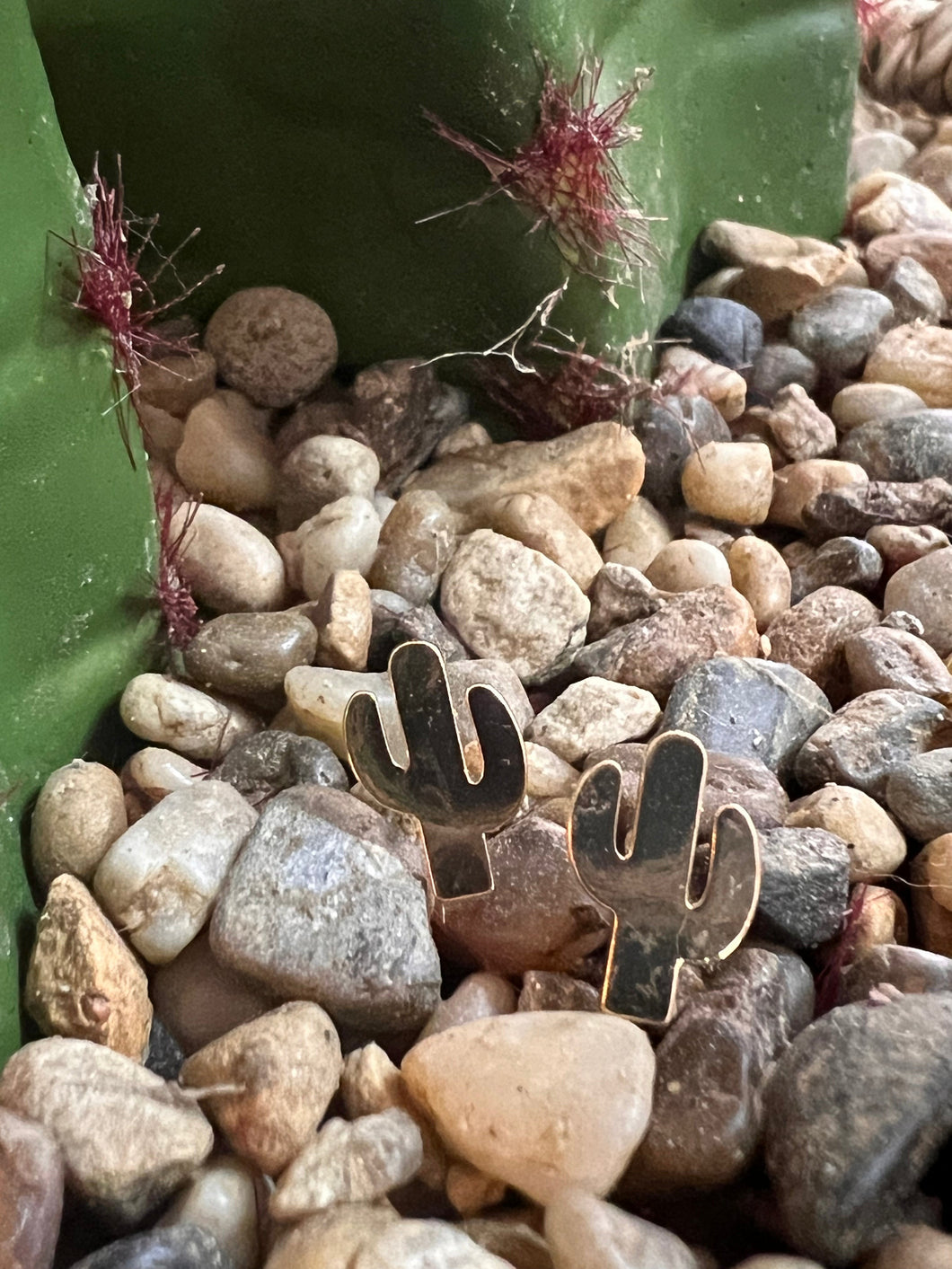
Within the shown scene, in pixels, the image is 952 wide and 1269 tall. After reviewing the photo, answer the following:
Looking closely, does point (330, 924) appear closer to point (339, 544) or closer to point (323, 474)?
point (339, 544)

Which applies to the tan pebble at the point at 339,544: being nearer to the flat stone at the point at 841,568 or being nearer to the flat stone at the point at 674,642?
the flat stone at the point at 674,642

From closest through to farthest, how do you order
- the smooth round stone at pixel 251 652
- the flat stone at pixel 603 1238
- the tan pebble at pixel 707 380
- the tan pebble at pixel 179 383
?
the flat stone at pixel 603 1238, the smooth round stone at pixel 251 652, the tan pebble at pixel 179 383, the tan pebble at pixel 707 380

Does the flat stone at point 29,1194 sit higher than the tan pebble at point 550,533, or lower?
lower

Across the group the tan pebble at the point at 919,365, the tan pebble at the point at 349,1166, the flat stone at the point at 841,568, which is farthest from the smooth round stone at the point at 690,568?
the tan pebble at the point at 349,1166

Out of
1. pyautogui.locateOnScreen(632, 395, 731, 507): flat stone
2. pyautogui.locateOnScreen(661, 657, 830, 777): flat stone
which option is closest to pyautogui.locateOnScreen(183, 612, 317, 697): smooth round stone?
pyautogui.locateOnScreen(661, 657, 830, 777): flat stone

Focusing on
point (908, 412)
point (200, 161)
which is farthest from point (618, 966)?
point (200, 161)

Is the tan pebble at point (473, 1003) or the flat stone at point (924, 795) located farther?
the flat stone at point (924, 795)

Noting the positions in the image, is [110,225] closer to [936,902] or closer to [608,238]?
[608,238]

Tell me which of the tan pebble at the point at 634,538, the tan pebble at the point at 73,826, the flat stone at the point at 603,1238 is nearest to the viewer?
the flat stone at the point at 603,1238
